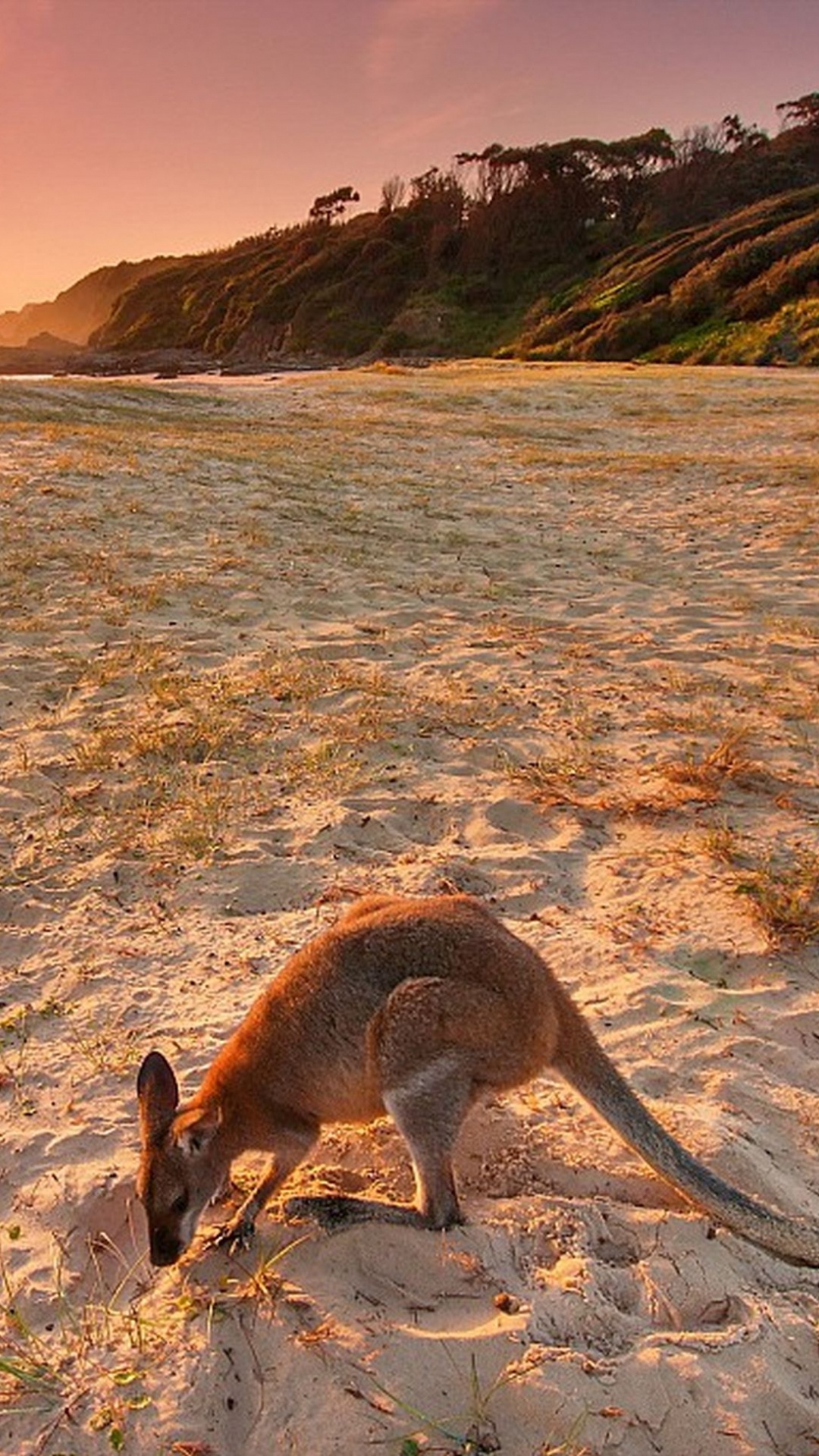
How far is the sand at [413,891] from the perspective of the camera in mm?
2617

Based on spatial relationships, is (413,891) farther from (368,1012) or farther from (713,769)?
(713,769)

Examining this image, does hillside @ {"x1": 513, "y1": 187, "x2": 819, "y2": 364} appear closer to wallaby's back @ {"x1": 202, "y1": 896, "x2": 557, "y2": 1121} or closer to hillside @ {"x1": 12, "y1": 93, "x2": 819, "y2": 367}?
hillside @ {"x1": 12, "y1": 93, "x2": 819, "y2": 367}

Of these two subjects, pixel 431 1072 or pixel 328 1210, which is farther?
pixel 328 1210

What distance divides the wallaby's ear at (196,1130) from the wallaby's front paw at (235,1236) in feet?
0.97

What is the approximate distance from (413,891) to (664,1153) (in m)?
2.03

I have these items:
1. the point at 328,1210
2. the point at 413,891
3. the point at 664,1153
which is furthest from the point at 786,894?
the point at 328,1210

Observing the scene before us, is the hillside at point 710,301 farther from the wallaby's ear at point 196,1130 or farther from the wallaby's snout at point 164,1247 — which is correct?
the wallaby's snout at point 164,1247

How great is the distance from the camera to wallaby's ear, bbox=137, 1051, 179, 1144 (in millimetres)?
3043

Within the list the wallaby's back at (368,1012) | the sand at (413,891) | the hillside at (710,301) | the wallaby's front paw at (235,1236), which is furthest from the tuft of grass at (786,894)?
the hillside at (710,301)

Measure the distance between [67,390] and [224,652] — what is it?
20.7 metres

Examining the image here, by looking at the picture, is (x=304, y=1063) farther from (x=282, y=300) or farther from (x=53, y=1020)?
(x=282, y=300)

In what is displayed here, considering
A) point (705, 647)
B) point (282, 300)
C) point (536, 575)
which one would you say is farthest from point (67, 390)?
point (282, 300)

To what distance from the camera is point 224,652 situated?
8148mm

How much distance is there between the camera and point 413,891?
493cm
